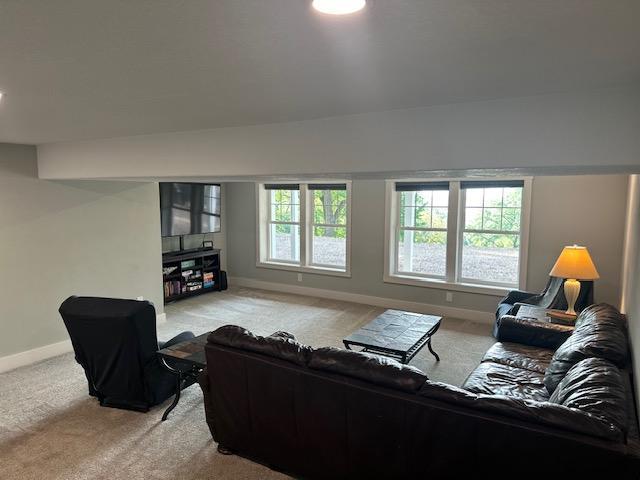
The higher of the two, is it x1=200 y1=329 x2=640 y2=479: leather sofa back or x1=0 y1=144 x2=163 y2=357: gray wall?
x1=0 y1=144 x2=163 y2=357: gray wall

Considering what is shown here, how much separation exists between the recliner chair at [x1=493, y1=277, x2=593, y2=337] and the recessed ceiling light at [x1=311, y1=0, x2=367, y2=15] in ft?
12.2

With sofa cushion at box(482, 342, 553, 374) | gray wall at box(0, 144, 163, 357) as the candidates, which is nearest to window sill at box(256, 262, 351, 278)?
gray wall at box(0, 144, 163, 357)

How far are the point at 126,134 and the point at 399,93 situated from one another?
2.30 m

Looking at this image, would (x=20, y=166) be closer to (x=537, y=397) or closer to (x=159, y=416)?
(x=159, y=416)

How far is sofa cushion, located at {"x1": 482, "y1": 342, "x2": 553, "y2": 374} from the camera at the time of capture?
3.24m

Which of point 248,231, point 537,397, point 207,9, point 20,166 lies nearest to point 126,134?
point 20,166

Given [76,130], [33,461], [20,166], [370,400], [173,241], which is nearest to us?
[370,400]

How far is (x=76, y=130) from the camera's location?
3.07m

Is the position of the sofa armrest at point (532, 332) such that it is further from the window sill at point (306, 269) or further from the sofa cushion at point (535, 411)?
the window sill at point (306, 269)

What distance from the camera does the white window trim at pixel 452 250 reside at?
5.26 metres

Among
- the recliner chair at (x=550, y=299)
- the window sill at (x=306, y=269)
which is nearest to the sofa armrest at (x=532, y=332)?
the recliner chair at (x=550, y=299)

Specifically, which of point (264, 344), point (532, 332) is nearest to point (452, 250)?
point (532, 332)

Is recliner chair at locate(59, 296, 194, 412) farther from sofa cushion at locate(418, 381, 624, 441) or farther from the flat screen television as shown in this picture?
the flat screen television

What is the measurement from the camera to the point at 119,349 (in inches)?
122
